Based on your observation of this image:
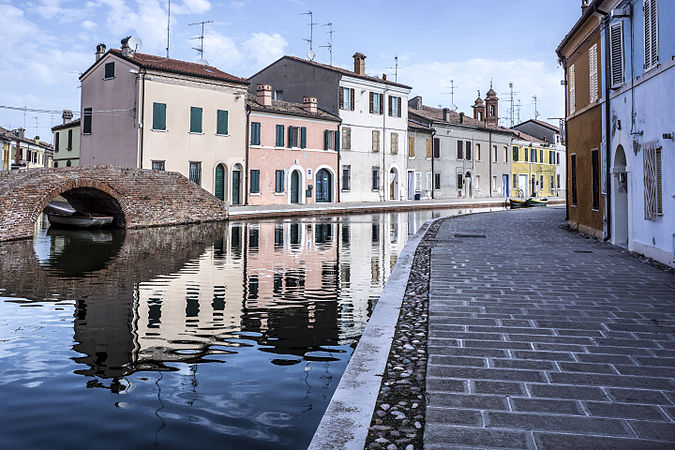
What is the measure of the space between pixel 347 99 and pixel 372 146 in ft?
15.0

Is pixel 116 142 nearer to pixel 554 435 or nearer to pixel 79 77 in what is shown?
pixel 79 77

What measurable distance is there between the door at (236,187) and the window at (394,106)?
17.4m

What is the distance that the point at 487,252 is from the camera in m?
13.0

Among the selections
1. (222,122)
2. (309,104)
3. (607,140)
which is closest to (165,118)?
(222,122)

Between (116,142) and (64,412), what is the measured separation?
32.2 meters

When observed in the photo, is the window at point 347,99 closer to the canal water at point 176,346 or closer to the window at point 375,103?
the window at point 375,103

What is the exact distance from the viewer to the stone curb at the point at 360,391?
3.29 meters

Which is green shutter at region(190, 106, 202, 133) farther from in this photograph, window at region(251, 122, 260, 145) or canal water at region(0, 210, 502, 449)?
canal water at region(0, 210, 502, 449)

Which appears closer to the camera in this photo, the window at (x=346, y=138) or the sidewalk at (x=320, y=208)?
the sidewalk at (x=320, y=208)

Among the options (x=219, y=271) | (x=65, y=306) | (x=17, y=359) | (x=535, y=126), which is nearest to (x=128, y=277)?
(x=219, y=271)

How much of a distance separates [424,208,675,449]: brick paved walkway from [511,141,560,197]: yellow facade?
57.0 meters

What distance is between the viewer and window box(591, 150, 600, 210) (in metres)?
16.4

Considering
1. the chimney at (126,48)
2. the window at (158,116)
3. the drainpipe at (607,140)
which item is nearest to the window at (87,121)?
the chimney at (126,48)

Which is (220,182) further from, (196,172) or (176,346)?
(176,346)
